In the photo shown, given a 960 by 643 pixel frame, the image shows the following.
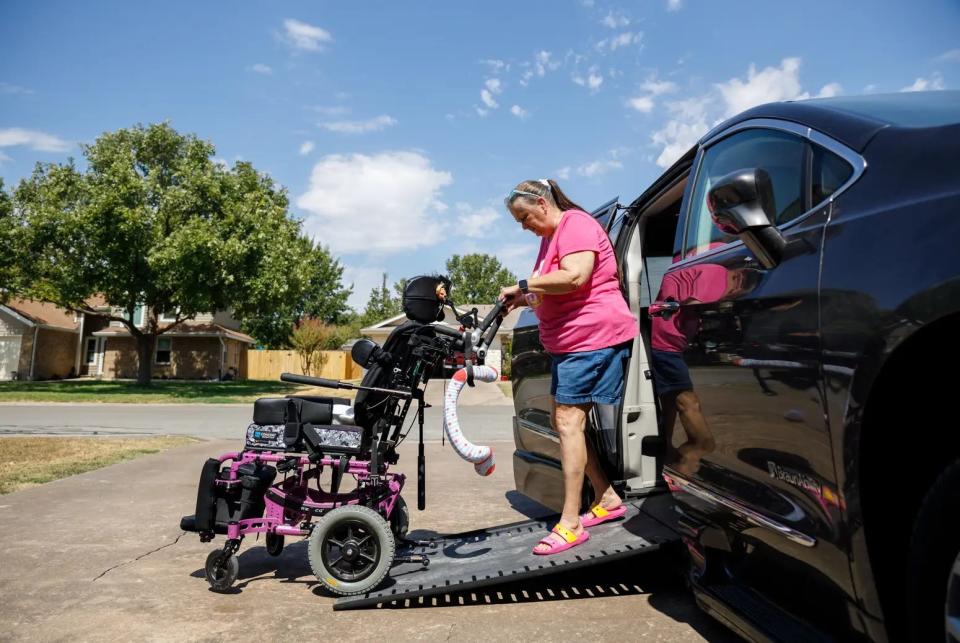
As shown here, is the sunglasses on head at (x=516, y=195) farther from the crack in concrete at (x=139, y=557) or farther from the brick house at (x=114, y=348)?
the brick house at (x=114, y=348)

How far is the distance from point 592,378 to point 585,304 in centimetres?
40

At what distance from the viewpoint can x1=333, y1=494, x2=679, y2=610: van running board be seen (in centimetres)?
326

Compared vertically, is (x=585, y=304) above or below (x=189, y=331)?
below

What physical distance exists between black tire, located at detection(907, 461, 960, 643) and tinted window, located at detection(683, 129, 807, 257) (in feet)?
3.28

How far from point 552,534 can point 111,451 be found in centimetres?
741

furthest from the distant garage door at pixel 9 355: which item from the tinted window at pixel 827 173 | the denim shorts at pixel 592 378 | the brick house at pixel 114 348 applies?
the tinted window at pixel 827 173

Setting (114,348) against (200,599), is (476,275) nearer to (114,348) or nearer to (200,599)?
(114,348)

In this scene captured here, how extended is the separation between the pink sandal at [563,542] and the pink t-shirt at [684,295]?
104 centimetres

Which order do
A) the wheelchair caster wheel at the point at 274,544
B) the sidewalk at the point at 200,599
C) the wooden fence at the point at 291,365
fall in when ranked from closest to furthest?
the sidewalk at the point at 200,599 < the wheelchair caster wheel at the point at 274,544 < the wooden fence at the point at 291,365

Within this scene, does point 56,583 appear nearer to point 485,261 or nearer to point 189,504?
point 189,504

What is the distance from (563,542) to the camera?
350 centimetres

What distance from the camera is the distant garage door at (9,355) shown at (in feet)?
125

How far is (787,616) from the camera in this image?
2164 millimetres

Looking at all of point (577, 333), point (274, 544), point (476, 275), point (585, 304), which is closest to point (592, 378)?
point (577, 333)
